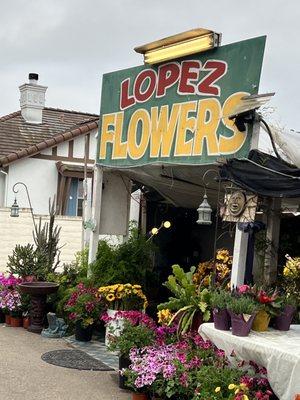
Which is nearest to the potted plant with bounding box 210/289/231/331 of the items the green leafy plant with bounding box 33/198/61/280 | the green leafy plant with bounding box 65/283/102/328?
the green leafy plant with bounding box 65/283/102/328

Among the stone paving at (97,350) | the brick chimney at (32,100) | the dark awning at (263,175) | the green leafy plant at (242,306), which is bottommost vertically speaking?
the stone paving at (97,350)

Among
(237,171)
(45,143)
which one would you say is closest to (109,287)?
(237,171)

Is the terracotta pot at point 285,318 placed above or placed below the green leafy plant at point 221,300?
below

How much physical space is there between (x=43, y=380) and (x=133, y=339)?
1326mm

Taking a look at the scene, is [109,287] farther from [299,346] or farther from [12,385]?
[299,346]

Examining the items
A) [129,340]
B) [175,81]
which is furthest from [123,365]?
[175,81]

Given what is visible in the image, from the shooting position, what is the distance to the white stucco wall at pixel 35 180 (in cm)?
1919

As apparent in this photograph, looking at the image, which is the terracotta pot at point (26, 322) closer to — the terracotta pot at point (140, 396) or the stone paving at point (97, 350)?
the stone paving at point (97, 350)

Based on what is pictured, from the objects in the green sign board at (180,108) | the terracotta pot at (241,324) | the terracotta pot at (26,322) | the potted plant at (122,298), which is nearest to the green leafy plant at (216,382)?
the terracotta pot at (241,324)

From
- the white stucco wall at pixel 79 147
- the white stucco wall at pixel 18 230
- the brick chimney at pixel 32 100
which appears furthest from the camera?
the brick chimney at pixel 32 100

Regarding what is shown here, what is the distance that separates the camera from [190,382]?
19.0 ft

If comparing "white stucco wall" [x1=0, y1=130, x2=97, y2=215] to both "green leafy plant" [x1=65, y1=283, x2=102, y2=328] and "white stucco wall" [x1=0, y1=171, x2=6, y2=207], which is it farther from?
"green leafy plant" [x1=65, y1=283, x2=102, y2=328]

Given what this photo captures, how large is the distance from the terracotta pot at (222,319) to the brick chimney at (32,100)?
1666 cm

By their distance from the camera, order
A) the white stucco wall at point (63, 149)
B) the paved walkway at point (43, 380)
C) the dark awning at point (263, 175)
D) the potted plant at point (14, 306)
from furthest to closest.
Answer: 1. the white stucco wall at point (63, 149)
2. the potted plant at point (14, 306)
3. the paved walkway at point (43, 380)
4. the dark awning at point (263, 175)
